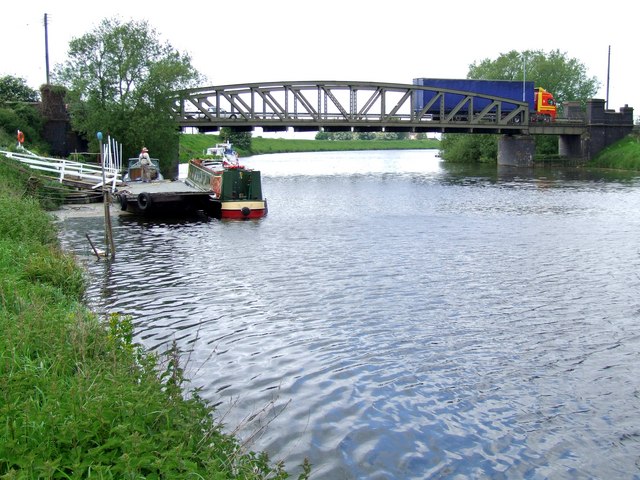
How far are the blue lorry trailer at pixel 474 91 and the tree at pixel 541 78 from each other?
8603 mm

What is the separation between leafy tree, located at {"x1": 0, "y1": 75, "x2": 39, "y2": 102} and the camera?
59094 millimetres

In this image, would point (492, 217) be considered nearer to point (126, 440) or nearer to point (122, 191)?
point (122, 191)

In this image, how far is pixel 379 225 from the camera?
2856 cm

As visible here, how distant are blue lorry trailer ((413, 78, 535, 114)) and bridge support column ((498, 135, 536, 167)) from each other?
149 inches

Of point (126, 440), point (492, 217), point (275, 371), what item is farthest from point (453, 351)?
point (492, 217)

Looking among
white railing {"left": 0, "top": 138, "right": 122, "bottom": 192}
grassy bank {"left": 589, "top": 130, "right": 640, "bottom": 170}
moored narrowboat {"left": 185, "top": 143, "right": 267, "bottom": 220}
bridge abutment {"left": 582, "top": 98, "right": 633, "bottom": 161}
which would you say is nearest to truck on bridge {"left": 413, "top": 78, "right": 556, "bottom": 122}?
bridge abutment {"left": 582, "top": 98, "right": 633, "bottom": 161}

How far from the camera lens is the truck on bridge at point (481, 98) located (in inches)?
3056

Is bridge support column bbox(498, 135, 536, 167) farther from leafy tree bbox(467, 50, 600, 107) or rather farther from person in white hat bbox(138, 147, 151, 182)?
person in white hat bbox(138, 147, 151, 182)

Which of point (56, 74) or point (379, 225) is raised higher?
point (56, 74)

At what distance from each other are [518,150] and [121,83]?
44.4m

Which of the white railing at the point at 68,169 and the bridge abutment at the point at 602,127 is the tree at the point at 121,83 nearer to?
the white railing at the point at 68,169

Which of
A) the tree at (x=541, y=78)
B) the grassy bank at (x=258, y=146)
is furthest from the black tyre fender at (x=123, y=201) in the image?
the tree at (x=541, y=78)

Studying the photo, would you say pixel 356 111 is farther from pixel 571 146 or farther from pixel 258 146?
pixel 258 146

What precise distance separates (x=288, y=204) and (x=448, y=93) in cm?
4377
